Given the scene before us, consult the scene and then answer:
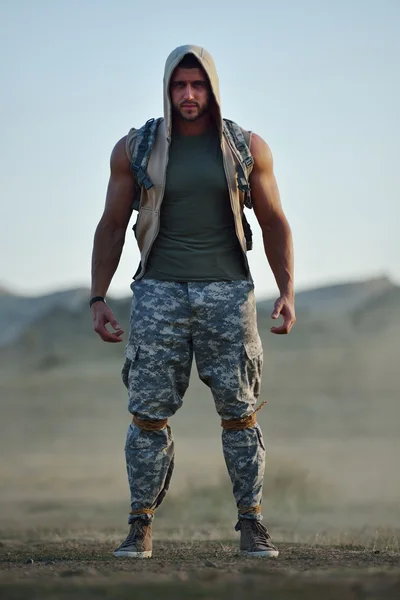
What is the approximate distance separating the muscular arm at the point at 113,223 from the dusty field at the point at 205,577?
55.9 inches

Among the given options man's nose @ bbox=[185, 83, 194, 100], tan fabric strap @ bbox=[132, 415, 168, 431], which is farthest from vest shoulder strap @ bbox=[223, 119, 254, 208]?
tan fabric strap @ bbox=[132, 415, 168, 431]

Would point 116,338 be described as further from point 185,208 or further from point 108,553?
point 108,553

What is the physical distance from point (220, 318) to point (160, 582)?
197cm

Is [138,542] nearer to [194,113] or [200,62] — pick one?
[194,113]

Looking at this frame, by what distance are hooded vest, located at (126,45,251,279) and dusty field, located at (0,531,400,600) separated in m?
1.47

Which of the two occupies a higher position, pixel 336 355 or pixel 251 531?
pixel 336 355

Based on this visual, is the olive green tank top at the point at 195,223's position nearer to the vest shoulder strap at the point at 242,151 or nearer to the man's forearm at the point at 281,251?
the vest shoulder strap at the point at 242,151

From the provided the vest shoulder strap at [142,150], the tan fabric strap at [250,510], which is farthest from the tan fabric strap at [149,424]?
the vest shoulder strap at [142,150]

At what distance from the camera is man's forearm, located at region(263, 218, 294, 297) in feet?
20.7

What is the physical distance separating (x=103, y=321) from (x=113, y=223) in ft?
1.63

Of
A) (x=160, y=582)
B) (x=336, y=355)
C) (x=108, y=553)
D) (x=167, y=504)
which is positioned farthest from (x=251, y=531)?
(x=336, y=355)

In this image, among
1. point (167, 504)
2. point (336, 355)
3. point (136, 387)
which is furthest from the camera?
point (336, 355)

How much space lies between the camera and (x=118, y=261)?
6.36 meters

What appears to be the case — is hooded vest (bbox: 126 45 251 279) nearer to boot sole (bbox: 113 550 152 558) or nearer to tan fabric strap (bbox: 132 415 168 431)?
tan fabric strap (bbox: 132 415 168 431)
